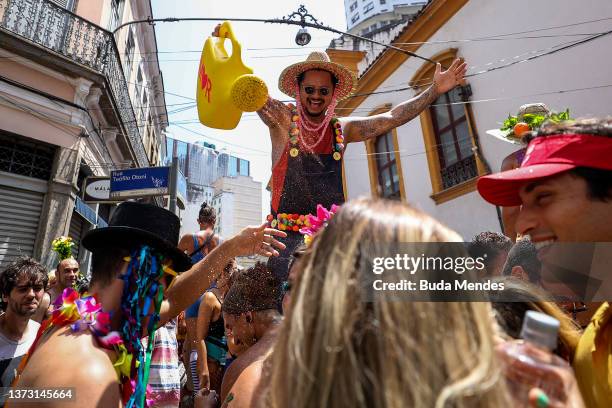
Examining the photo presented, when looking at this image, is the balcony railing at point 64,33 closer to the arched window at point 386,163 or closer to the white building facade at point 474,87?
the white building facade at point 474,87

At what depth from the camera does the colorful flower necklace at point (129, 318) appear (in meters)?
1.57

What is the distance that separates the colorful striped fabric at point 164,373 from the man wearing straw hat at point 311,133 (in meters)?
1.22

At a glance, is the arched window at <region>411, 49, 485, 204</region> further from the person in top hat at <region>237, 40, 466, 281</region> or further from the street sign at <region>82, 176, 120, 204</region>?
the street sign at <region>82, 176, 120, 204</region>

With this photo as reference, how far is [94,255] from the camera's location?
6.12 feet

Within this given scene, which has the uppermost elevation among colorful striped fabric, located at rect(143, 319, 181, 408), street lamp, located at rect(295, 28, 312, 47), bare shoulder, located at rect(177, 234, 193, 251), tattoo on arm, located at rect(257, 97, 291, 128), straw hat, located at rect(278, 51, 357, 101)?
street lamp, located at rect(295, 28, 312, 47)

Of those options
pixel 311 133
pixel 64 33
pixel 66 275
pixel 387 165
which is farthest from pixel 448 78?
pixel 64 33

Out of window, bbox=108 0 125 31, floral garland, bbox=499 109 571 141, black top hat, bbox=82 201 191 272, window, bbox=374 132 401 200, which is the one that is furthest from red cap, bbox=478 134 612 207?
window, bbox=108 0 125 31

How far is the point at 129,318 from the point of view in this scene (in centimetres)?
174

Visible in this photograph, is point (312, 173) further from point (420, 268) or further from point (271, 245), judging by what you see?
point (420, 268)

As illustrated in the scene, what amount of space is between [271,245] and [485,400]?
1421mm

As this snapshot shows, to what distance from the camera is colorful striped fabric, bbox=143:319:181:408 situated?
260cm

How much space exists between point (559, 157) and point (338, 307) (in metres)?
1.01

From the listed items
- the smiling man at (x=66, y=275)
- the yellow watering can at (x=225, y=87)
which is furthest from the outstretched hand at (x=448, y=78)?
the smiling man at (x=66, y=275)

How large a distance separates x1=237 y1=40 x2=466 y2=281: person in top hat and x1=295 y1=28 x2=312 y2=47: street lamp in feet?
17.7
